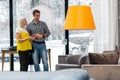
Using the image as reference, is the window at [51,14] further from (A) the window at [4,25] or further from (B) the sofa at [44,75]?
(B) the sofa at [44,75]

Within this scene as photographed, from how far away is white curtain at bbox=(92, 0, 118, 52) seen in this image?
24.0ft

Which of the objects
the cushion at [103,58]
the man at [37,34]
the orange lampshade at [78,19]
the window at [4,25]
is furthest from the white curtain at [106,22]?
the cushion at [103,58]

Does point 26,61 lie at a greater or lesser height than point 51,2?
lesser

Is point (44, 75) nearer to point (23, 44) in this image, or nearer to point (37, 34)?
point (37, 34)

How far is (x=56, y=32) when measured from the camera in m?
8.19

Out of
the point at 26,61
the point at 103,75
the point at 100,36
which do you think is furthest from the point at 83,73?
the point at 100,36

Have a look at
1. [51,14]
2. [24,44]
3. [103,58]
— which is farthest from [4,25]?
[103,58]

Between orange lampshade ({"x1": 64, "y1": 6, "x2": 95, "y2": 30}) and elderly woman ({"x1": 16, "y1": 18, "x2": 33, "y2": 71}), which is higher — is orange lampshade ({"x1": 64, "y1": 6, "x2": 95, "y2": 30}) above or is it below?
above

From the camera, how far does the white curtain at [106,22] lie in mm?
7309

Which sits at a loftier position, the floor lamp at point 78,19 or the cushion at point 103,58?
the floor lamp at point 78,19

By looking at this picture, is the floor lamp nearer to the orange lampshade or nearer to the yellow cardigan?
the orange lampshade

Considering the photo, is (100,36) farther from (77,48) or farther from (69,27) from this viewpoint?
(69,27)

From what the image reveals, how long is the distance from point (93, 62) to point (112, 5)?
11.7 feet

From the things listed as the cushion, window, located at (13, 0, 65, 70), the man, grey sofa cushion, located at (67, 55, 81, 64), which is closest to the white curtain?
window, located at (13, 0, 65, 70)
